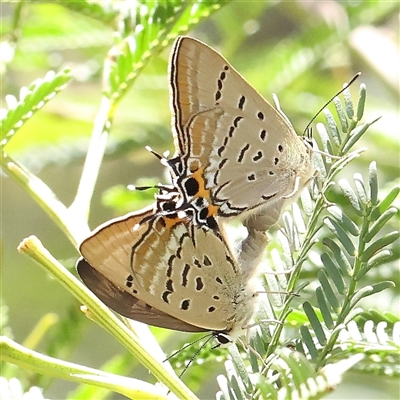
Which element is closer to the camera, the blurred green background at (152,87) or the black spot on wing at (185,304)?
the black spot on wing at (185,304)

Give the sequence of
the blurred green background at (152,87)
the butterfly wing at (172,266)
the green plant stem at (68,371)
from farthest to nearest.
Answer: the blurred green background at (152,87) < the butterfly wing at (172,266) < the green plant stem at (68,371)

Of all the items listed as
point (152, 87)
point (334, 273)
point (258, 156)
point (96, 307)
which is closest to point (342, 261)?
point (334, 273)

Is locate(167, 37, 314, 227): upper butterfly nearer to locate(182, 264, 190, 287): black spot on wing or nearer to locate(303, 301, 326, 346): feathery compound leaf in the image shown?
locate(182, 264, 190, 287): black spot on wing

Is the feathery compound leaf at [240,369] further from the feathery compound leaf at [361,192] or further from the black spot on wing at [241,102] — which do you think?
the black spot on wing at [241,102]

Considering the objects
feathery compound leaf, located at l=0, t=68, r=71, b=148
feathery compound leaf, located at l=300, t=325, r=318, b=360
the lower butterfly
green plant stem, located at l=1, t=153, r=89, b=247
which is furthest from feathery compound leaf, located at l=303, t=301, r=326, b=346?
feathery compound leaf, located at l=0, t=68, r=71, b=148

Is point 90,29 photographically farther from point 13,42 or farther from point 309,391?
point 309,391

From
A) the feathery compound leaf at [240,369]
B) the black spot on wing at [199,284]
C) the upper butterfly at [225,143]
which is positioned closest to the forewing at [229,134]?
the upper butterfly at [225,143]

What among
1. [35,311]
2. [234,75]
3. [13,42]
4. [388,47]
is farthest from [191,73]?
[35,311]
